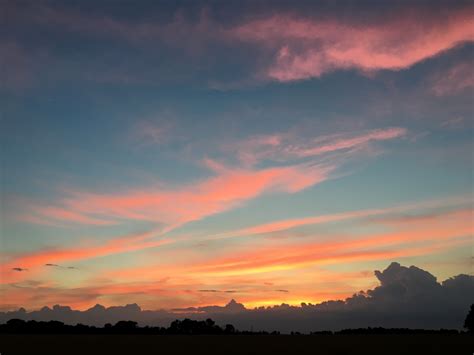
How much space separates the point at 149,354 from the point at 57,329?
149019mm

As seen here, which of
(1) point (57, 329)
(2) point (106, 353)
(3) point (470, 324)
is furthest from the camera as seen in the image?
(1) point (57, 329)

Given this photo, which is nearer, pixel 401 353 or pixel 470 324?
pixel 401 353

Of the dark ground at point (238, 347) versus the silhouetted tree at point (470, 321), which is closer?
the dark ground at point (238, 347)

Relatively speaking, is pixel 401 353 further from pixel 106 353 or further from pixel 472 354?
pixel 106 353

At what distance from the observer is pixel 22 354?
66062 millimetres

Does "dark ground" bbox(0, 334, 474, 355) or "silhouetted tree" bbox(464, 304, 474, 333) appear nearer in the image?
"dark ground" bbox(0, 334, 474, 355)

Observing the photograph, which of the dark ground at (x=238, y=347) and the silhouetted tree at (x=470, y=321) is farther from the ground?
the silhouetted tree at (x=470, y=321)

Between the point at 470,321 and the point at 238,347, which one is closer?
the point at 238,347

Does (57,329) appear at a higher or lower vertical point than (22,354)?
higher

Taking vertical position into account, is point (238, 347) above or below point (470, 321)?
below

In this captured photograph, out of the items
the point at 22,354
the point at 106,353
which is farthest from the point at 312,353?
the point at 22,354

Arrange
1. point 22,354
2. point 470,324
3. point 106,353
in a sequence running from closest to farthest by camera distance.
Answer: point 22,354
point 106,353
point 470,324

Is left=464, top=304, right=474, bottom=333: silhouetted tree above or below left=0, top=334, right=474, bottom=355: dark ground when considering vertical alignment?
above

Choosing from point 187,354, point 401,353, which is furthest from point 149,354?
point 401,353
